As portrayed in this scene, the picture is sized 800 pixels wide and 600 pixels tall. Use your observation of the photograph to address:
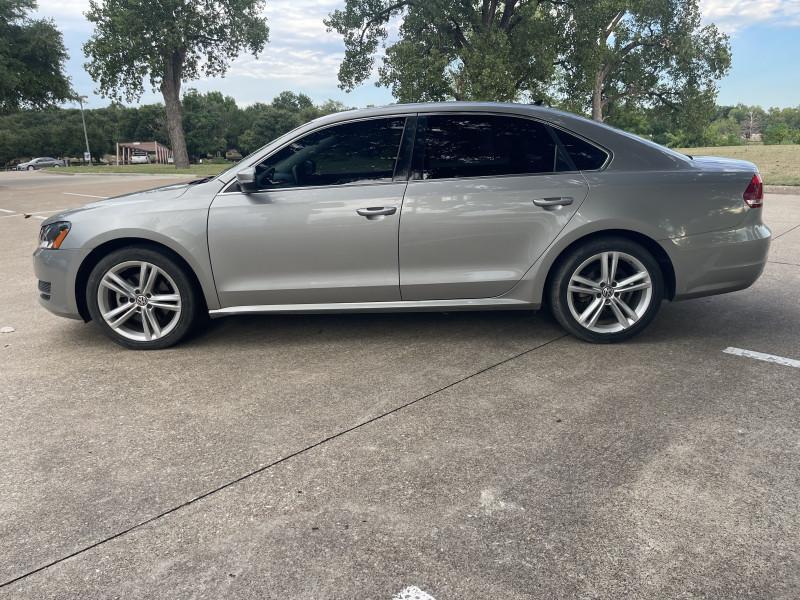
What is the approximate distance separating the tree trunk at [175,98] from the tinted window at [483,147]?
36103 millimetres

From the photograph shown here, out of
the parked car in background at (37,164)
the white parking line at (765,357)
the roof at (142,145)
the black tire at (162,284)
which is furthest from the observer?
the roof at (142,145)

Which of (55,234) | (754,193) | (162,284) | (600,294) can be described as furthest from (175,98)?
(754,193)

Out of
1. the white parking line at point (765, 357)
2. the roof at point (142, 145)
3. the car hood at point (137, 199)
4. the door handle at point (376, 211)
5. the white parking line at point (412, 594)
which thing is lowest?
the white parking line at point (412, 594)

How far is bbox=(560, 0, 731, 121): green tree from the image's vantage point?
31.6 meters

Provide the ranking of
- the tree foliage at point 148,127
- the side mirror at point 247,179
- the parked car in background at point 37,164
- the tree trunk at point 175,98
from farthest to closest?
the tree foliage at point 148,127 < the parked car in background at point 37,164 < the tree trunk at point 175,98 < the side mirror at point 247,179

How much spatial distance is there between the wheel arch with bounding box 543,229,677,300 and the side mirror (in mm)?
2051

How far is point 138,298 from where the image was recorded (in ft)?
14.7

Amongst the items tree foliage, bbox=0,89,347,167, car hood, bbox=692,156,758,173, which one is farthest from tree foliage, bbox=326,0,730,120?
tree foliage, bbox=0,89,347,167

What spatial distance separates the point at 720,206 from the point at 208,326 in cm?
384

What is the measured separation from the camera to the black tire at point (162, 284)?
4395 mm

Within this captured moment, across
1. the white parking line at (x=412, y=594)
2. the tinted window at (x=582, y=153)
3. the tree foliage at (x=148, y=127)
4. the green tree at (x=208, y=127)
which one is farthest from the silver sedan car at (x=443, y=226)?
the green tree at (x=208, y=127)

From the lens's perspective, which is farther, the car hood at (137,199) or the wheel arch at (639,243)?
the car hood at (137,199)

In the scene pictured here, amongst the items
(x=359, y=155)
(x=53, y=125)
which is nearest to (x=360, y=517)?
(x=359, y=155)

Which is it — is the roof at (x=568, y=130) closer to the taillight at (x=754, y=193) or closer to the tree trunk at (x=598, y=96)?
the taillight at (x=754, y=193)
